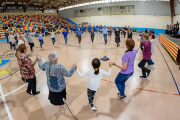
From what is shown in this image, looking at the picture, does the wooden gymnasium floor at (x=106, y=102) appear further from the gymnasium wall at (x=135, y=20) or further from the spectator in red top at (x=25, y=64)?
the gymnasium wall at (x=135, y=20)

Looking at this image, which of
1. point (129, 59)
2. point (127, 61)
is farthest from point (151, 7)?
point (127, 61)

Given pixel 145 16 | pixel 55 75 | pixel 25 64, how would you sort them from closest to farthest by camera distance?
pixel 55 75, pixel 25 64, pixel 145 16

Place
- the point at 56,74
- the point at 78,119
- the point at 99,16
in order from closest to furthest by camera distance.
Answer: the point at 56,74 < the point at 78,119 < the point at 99,16

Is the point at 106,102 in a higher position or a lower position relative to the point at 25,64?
lower

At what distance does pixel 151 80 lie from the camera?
462 centimetres

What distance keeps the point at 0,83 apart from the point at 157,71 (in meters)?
6.54

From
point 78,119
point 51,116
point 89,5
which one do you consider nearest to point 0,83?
point 51,116

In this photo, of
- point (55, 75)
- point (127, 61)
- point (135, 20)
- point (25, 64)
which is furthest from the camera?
point (135, 20)

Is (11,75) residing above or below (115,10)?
below

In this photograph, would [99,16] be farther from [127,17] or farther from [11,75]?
[11,75]

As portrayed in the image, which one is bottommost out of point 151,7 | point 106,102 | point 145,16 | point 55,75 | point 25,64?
point 106,102

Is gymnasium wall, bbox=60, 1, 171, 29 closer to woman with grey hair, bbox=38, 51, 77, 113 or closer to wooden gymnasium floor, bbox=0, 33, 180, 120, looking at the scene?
wooden gymnasium floor, bbox=0, 33, 180, 120

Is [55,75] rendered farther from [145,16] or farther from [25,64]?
[145,16]

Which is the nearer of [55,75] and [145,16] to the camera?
[55,75]
